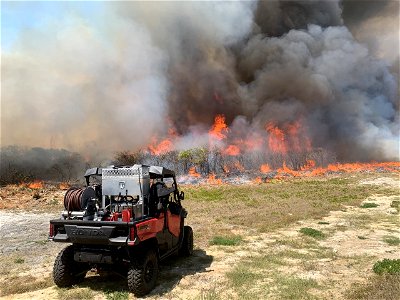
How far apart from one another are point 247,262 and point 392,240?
687cm

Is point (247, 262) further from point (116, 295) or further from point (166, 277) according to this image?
point (116, 295)

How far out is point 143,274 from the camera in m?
8.22

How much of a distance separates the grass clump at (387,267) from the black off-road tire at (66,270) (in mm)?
8346

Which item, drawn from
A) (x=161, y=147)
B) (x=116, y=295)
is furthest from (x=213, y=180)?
(x=116, y=295)

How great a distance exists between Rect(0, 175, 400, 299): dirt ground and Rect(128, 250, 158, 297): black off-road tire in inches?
11.0

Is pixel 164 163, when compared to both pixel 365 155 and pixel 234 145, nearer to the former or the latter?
pixel 234 145

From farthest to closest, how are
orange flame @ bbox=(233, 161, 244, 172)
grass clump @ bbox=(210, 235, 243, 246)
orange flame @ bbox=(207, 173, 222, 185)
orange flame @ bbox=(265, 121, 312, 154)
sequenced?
orange flame @ bbox=(265, 121, 312, 154) → orange flame @ bbox=(233, 161, 244, 172) → orange flame @ bbox=(207, 173, 222, 185) → grass clump @ bbox=(210, 235, 243, 246)

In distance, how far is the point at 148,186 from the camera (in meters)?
9.56

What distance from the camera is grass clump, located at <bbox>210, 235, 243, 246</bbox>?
13820mm

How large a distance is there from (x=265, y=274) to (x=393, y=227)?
10.6 meters

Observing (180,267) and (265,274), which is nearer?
(265,274)

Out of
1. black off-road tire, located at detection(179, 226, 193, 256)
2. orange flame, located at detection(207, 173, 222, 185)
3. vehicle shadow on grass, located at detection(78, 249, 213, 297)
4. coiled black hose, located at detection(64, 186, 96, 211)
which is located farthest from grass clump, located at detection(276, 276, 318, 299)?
orange flame, located at detection(207, 173, 222, 185)

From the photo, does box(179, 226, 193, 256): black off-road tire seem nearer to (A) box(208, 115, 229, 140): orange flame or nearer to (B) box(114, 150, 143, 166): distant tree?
(B) box(114, 150, 143, 166): distant tree

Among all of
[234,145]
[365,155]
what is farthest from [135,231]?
[365,155]
